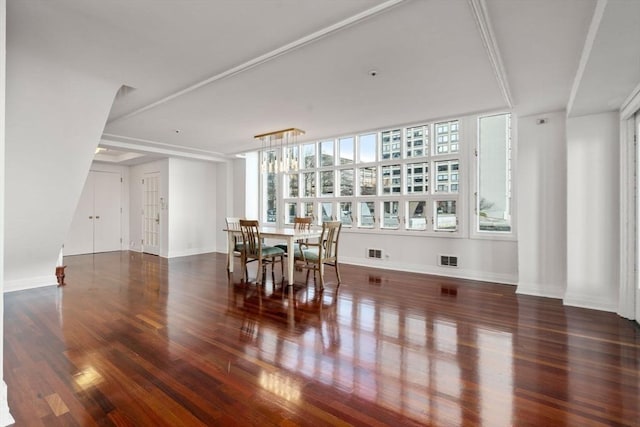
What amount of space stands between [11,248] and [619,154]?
23.9 ft

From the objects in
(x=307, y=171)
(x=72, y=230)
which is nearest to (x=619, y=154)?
(x=307, y=171)

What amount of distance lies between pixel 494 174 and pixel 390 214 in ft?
5.97

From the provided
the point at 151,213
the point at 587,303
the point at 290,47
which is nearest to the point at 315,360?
the point at 290,47

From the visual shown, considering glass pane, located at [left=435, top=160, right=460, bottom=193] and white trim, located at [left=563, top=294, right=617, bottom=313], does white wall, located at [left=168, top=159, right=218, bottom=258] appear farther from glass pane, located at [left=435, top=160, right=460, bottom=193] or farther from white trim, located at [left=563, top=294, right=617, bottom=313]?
white trim, located at [left=563, top=294, right=617, bottom=313]

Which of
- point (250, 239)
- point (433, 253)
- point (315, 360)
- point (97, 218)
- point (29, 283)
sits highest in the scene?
point (97, 218)

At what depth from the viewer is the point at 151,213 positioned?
25.9ft

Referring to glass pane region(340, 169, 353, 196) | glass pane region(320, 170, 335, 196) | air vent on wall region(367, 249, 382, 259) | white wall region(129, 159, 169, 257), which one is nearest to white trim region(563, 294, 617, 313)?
air vent on wall region(367, 249, 382, 259)

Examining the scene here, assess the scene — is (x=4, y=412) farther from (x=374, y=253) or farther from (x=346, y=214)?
(x=346, y=214)

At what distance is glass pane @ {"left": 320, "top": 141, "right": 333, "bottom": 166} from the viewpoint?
6.72m

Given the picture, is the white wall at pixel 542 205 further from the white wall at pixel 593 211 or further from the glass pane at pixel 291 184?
the glass pane at pixel 291 184

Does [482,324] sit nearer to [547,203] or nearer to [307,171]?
[547,203]

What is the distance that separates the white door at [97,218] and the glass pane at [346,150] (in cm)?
604

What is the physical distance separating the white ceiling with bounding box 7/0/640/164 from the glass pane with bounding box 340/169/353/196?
7.34ft

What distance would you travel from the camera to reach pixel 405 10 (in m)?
2.10
